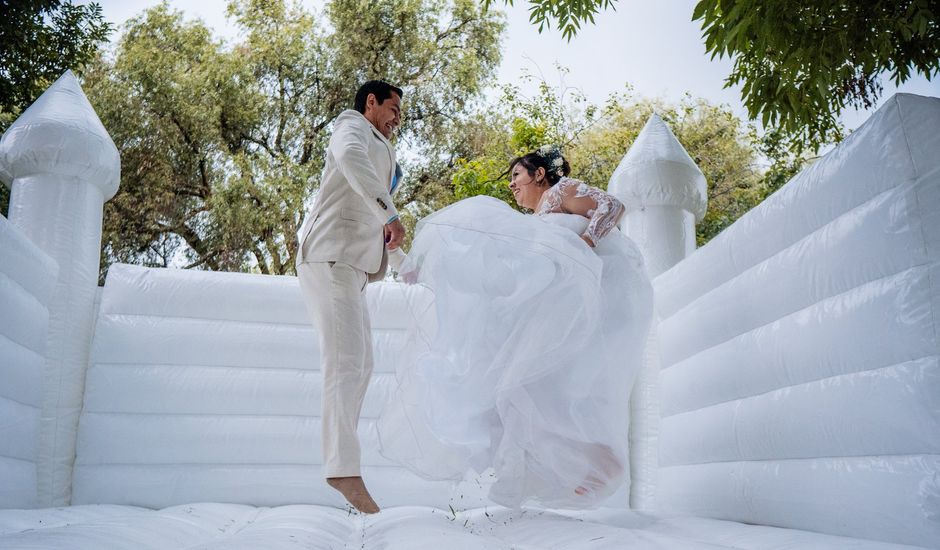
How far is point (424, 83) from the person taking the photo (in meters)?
12.3

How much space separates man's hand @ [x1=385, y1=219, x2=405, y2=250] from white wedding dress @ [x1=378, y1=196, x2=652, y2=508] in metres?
0.26

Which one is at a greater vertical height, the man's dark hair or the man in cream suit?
the man's dark hair

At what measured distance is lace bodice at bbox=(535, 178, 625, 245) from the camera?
232 centimetres

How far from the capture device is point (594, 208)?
2438 mm

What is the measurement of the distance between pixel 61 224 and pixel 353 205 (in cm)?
110

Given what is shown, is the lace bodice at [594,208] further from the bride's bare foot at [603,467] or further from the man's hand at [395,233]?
the bride's bare foot at [603,467]

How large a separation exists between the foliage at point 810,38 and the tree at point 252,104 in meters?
8.62

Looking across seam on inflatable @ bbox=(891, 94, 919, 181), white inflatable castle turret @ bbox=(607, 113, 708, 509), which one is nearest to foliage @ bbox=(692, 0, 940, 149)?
white inflatable castle turret @ bbox=(607, 113, 708, 509)

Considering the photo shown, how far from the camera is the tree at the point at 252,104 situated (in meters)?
11.1

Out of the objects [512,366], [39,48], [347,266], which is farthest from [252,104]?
[512,366]

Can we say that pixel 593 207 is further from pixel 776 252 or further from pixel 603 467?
pixel 603 467

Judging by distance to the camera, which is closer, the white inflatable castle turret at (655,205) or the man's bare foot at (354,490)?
the man's bare foot at (354,490)

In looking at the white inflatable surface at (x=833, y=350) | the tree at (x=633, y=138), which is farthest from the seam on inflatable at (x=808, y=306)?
the tree at (x=633, y=138)

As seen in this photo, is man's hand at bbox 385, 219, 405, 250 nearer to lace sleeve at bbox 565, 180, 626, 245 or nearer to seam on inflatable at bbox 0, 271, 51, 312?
lace sleeve at bbox 565, 180, 626, 245
